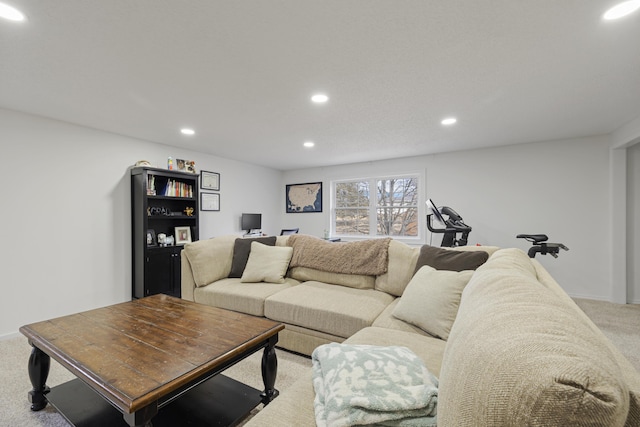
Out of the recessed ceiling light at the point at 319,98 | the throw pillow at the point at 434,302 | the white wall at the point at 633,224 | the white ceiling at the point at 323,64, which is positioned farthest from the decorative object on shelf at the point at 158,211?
the white wall at the point at 633,224

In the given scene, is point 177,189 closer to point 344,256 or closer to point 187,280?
point 187,280

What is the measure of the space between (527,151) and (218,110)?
4432 millimetres

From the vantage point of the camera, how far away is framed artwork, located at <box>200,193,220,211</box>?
189 inches

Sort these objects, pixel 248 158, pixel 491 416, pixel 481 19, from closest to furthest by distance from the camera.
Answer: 1. pixel 491 416
2. pixel 481 19
3. pixel 248 158

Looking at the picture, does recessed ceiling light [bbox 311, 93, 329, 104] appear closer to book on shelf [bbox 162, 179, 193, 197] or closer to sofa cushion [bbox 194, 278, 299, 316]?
sofa cushion [bbox 194, 278, 299, 316]

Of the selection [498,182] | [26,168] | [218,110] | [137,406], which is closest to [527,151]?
[498,182]

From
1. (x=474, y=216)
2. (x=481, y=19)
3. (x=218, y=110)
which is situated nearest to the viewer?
(x=481, y=19)

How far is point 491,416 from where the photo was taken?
1.43 feet

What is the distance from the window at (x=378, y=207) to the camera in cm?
532

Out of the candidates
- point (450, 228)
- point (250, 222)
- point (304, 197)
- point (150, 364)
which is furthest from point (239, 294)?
point (304, 197)

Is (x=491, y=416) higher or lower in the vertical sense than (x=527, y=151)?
lower

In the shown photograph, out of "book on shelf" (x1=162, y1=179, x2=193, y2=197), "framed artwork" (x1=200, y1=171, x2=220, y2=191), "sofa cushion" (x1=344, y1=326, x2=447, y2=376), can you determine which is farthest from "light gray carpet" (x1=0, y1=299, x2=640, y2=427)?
"framed artwork" (x1=200, y1=171, x2=220, y2=191)

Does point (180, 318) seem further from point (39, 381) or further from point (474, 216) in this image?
point (474, 216)

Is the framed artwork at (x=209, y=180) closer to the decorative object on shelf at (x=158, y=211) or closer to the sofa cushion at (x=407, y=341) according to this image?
the decorative object on shelf at (x=158, y=211)
